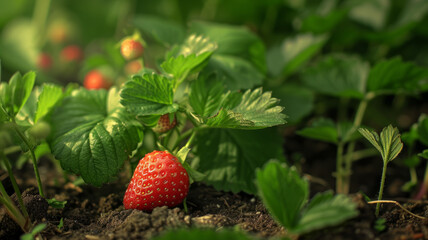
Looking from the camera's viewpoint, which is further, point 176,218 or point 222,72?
point 222,72

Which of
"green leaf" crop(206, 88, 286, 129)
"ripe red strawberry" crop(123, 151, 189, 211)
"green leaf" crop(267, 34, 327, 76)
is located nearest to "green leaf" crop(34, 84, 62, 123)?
"ripe red strawberry" crop(123, 151, 189, 211)

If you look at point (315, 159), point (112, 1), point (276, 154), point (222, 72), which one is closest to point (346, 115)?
point (315, 159)

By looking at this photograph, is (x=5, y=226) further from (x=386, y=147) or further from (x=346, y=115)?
(x=346, y=115)

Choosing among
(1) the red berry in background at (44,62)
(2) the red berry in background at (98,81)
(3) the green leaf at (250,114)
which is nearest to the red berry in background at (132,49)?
(3) the green leaf at (250,114)

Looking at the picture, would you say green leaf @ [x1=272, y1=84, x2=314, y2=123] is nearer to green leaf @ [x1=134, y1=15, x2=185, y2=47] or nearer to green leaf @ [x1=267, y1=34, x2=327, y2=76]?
green leaf @ [x1=267, y1=34, x2=327, y2=76]

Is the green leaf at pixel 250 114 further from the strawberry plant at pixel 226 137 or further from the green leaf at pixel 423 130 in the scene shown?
the green leaf at pixel 423 130

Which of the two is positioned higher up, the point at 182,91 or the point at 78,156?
the point at 182,91
